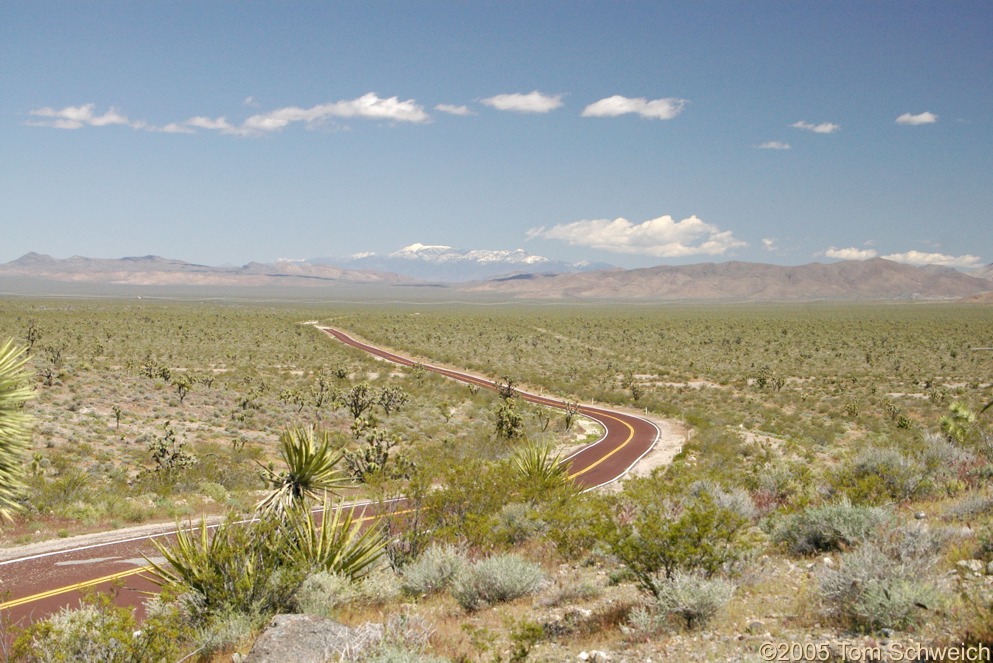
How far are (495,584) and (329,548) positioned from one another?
246 centimetres

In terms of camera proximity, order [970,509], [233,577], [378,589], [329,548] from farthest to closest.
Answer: [970,509] → [329,548] → [378,589] → [233,577]

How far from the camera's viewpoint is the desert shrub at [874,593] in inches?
243

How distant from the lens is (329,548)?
367 inches

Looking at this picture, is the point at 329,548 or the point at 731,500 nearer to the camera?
the point at 329,548

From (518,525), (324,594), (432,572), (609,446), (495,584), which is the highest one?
(324,594)

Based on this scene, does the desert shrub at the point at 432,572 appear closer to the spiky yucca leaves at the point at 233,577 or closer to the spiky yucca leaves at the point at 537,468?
the spiky yucca leaves at the point at 233,577

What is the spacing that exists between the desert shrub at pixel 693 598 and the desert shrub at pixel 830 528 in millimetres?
2791

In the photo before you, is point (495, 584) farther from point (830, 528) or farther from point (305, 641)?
point (830, 528)

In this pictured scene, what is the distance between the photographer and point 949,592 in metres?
6.55

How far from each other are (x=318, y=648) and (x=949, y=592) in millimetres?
6443

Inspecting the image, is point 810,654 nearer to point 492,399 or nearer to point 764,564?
point 764,564

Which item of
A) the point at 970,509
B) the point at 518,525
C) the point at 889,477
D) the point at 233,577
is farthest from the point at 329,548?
the point at 889,477

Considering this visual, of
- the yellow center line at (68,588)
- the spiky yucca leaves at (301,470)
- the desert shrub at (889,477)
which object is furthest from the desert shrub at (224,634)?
the desert shrub at (889,477)

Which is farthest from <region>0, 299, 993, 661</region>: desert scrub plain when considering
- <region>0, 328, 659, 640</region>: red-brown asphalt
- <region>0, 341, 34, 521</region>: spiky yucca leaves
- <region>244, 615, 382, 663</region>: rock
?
<region>0, 341, 34, 521</region>: spiky yucca leaves
